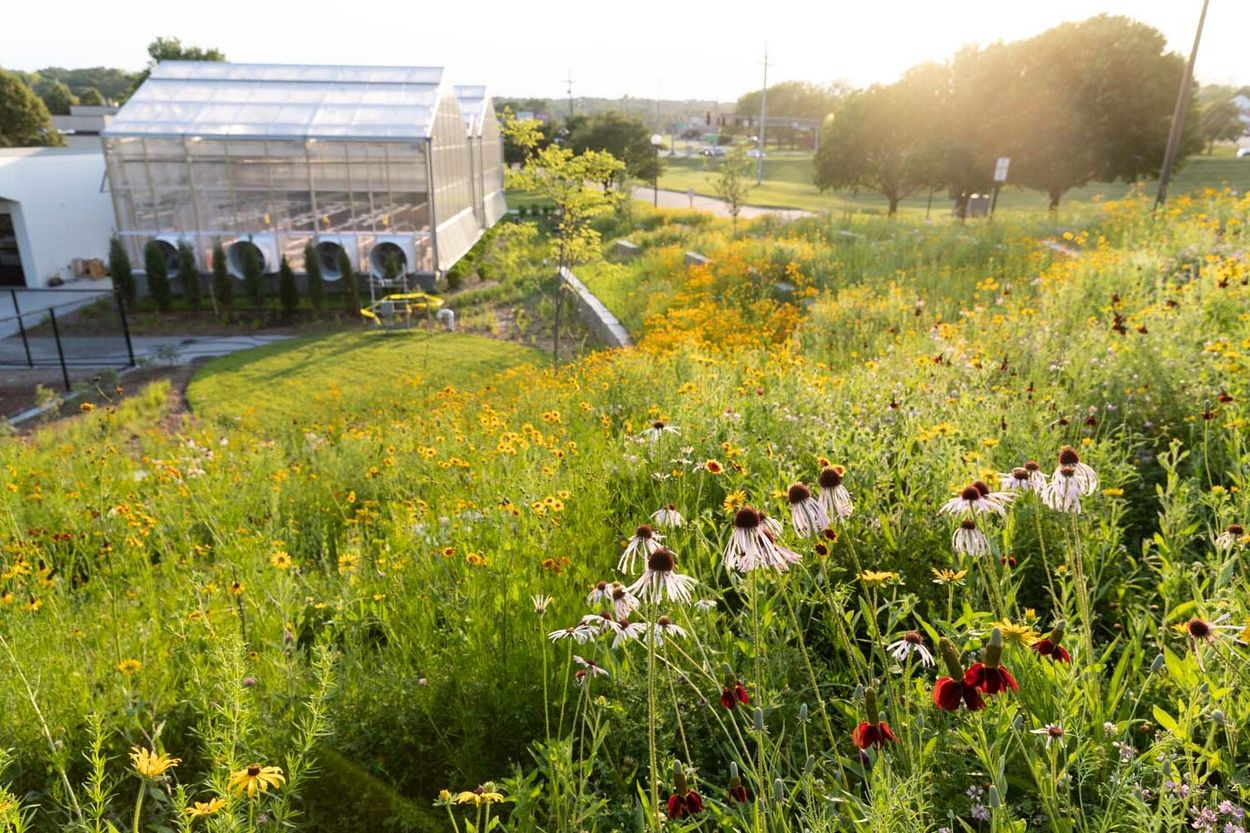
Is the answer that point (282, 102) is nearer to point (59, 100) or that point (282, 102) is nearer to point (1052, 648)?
point (1052, 648)

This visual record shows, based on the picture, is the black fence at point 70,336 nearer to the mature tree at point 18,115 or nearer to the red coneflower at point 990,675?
the red coneflower at point 990,675

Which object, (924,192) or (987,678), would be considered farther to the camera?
(924,192)

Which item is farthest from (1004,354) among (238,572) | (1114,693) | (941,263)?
(941,263)

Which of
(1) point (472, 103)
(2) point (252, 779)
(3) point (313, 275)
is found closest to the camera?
(2) point (252, 779)

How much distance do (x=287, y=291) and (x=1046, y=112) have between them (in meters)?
19.9

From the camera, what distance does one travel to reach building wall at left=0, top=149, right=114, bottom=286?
1895 cm

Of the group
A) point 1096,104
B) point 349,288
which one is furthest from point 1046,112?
point 349,288

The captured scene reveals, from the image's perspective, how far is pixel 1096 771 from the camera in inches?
72.7

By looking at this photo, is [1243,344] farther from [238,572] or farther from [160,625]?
[160,625]

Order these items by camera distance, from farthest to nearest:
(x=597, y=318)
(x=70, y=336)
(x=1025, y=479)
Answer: (x=70, y=336) < (x=597, y=318) < (x=1025, y=479)

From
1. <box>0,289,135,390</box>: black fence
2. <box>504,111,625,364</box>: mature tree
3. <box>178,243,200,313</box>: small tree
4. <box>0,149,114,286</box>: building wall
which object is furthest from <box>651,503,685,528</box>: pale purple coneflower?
<box>0,149,114,286</box>: building wall

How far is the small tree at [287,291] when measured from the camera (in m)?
15.3

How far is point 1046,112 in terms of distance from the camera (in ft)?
67.5

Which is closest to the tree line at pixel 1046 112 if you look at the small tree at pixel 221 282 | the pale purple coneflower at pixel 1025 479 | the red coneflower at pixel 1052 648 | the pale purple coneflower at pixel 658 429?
the small tree at pixel 221 282
